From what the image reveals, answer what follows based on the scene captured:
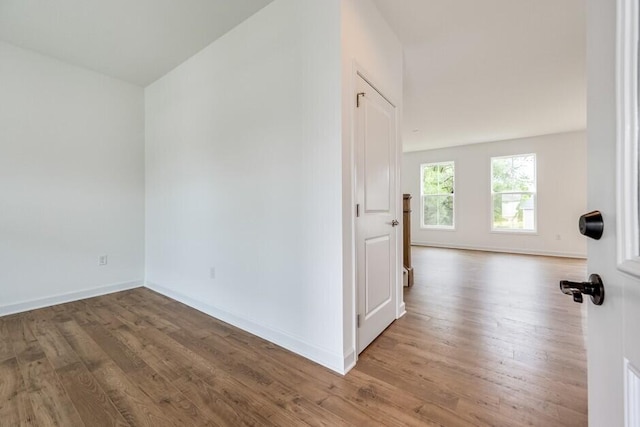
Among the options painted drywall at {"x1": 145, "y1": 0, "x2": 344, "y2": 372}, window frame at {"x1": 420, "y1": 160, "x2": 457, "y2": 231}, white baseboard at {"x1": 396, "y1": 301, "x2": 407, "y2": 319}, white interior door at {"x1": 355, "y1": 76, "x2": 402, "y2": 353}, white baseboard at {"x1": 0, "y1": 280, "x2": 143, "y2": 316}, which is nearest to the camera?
painted drywall at {"x1": 145, "y1": 0, "x2": 344, "y2": 372}

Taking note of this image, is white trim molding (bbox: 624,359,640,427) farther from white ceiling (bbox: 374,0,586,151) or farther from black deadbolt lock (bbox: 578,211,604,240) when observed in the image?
white ceiling (bbox: 374,0,586,151)

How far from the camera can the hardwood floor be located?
1.43 m

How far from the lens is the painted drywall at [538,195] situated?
19.0ft

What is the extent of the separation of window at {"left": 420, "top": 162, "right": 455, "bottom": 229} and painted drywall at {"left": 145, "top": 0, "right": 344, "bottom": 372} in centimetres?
634

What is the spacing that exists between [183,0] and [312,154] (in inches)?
64.2

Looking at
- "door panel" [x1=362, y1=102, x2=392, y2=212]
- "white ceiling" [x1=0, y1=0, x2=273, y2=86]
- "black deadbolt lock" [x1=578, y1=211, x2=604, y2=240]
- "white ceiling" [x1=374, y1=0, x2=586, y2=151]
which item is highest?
"white ceiling" [x1=0, y1=0, x2=273, y2=86]

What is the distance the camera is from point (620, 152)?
1.61 feet

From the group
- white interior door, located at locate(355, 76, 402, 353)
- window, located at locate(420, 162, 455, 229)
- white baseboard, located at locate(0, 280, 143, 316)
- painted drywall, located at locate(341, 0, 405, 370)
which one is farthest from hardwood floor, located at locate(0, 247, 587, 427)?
window, located at locate(420, 162, 455, 229)

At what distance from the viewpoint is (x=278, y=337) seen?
2152 millimetres

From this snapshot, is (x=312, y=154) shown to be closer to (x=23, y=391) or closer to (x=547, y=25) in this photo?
(x=23, y=391)

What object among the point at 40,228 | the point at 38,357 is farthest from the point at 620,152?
the point at 40,228

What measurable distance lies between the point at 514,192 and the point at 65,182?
26.4ft

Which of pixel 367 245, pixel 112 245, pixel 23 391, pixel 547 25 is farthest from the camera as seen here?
pixel 112 245

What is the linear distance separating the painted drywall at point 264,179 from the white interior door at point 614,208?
1283mm
